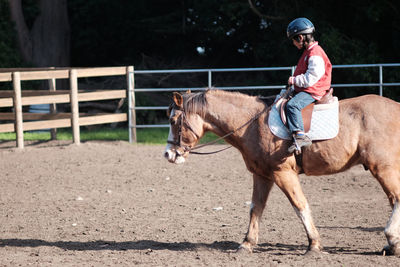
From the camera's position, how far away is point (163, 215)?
6988 millimetres

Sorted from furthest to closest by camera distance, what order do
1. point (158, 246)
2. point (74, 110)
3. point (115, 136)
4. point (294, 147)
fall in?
point (115, 136) < point (74, 110) < point (158, 246) < point (294, 147)

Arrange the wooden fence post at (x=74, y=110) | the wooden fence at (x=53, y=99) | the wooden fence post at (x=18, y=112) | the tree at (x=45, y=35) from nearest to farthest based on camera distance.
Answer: the wooden fence post at (x=18, y=112), the wooden fence at (x=53, y=99), the wooden fence post at (x=74, y=110), the tree at (x=45, y=35)

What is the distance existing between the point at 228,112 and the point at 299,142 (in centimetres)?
77

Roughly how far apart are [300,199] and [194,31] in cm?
1706

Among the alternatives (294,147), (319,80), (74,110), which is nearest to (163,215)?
(294,147)

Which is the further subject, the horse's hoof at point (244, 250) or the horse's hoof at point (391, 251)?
the horse's hoof at point (244, 250)

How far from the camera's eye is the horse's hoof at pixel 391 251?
505cm

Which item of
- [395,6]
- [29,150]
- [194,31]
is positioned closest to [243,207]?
[29,150]

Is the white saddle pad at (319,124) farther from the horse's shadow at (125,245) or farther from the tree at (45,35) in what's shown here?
the tree at (45,35)

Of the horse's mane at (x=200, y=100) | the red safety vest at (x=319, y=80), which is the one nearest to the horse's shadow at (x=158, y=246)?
the horse's mane at (x=200, y=100)

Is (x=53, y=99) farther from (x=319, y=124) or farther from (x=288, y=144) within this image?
(x=319, y=124)

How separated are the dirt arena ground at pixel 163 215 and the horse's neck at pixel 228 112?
4.10 ft

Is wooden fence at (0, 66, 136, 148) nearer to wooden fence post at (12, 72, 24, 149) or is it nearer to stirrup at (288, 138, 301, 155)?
wooden fence post at (12, 72, 24, 149)

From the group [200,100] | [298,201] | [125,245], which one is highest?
[200,100]
